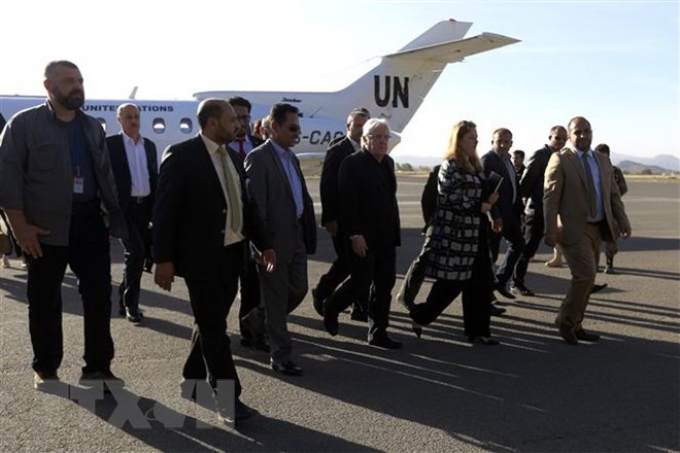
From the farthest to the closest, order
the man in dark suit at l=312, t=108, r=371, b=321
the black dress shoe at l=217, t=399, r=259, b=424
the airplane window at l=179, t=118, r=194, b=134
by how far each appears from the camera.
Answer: the airplane window at l=179, t=118, r=194, b=134
the man in dark suit at l=312, t=108, r=371, b=321
the black dress shoe at l=217, t=399, r=259, b=424

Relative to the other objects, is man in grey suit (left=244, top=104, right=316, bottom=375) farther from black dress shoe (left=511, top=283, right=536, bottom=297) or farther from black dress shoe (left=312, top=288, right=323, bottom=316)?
black dress shoe (left=511, top=283, right=536, bottom=297)

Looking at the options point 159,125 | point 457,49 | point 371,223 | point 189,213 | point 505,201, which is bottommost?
point 371,223

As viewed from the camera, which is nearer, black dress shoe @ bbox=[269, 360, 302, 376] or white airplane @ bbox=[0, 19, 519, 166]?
black dress shoe @ bbox=[269, 360, 302, 376]

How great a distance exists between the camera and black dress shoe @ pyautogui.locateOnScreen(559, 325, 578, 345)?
6.39 metres

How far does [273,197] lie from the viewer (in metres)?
5.36

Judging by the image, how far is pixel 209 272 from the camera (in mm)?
4375

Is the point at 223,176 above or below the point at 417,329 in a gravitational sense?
above

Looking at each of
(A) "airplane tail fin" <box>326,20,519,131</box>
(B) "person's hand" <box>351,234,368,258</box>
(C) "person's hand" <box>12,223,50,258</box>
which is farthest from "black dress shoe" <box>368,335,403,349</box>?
(A) "airplane tail fin" <box>326,20,519,131</box>

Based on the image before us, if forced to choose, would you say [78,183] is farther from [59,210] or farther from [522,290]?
[522,290]

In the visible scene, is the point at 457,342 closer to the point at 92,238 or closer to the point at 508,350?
the point at 508,350

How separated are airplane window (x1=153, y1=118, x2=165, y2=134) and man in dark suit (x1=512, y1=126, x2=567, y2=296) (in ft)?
36.8

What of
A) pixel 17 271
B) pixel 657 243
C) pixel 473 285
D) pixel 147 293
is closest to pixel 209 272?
pixel 473 285

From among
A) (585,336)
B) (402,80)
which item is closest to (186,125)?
(402,80)

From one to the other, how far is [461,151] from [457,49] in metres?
14.1
